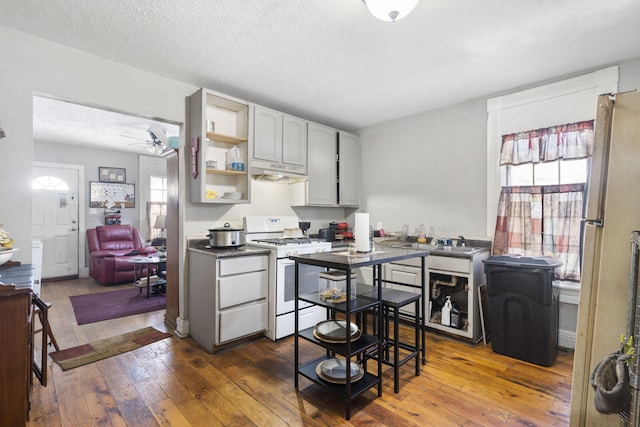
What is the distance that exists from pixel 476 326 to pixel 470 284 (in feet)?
1.32

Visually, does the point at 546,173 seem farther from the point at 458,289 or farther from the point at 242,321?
the point at 242,321

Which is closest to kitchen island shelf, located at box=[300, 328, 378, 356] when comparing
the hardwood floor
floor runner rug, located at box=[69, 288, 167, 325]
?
the hardwood floor

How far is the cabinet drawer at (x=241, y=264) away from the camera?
268 centimetres

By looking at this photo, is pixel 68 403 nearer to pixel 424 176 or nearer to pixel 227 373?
pixel 227 373

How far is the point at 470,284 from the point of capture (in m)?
2.89

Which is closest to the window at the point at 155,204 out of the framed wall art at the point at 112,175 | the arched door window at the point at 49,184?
the framed wall art at the point at 112,175

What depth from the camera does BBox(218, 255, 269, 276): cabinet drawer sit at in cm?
268

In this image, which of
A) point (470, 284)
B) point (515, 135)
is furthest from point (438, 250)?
point (515, 135)

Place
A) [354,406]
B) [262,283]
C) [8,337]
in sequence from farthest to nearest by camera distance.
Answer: [262,283] → [354,406] → [8,337]

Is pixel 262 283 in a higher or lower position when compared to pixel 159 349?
higher

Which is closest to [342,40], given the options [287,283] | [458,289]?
[287,283]

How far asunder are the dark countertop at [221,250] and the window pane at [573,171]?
2.85 metres

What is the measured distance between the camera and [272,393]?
2.08 metres

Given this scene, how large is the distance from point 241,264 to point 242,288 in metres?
0.22
